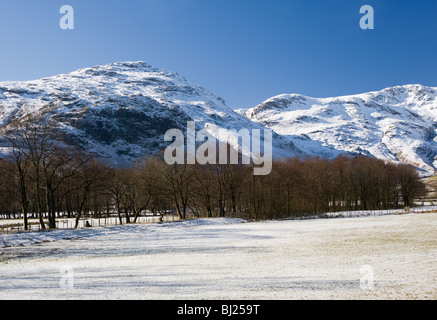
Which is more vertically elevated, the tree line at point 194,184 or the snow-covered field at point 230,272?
the tree line at point 194,184

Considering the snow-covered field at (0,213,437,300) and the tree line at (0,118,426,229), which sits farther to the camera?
the tree line at (0,118,426,229)

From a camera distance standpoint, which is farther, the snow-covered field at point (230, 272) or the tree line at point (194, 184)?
the tree line at point (194, 184)

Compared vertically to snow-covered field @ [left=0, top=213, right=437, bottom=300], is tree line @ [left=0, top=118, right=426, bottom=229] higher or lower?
higher

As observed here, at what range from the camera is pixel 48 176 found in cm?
4266

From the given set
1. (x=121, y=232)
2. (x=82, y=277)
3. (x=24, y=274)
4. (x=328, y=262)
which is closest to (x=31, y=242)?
(x=121, y=232)

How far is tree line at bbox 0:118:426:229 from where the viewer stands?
143 ft

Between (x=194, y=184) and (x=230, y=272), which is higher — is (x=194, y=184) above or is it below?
above

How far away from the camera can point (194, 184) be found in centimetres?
6738

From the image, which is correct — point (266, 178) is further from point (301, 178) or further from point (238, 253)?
point (238, 253)

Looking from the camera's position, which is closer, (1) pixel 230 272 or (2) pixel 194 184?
(1) pixel 230 272

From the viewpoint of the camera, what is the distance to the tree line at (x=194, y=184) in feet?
143
